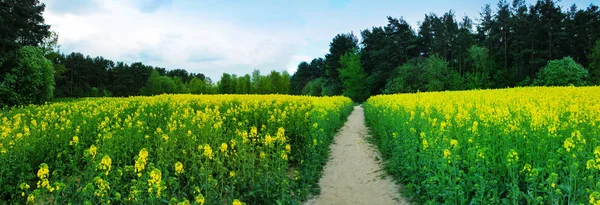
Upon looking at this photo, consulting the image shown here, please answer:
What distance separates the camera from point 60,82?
9544 cm

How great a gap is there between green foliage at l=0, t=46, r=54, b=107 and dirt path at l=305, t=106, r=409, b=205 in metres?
30.0

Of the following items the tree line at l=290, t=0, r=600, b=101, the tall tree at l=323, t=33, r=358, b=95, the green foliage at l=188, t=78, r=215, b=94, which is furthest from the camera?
the green foliage at l=188, t=78, r=215, b=94

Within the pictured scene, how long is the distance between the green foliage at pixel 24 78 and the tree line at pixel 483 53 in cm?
4801

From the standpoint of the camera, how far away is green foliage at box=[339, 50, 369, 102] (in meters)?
69.6

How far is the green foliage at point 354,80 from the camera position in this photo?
69.6 meters

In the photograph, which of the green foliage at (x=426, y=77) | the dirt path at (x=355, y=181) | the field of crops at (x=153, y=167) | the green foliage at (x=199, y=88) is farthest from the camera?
the green foliage at (x=199, y=88)

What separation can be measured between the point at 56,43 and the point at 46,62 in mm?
21826

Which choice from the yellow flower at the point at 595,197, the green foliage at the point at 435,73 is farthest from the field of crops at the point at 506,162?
the green foliage at the point at 435,73

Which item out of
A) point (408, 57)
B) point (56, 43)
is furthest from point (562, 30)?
point (56, 43)

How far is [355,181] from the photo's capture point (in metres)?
8.87

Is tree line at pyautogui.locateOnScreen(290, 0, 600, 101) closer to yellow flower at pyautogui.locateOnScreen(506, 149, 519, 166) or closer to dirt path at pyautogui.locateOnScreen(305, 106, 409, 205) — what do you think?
dirt path at pyautogui.locateOnScreen(305, 106, 409, 205)

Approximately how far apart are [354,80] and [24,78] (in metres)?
52.5

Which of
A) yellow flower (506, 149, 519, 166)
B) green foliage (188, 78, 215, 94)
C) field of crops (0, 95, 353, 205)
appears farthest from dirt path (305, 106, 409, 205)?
green foliage (188, 78, 215, 94)

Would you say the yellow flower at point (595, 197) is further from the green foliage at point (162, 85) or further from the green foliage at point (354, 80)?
the green foliage at point (162, 85)
